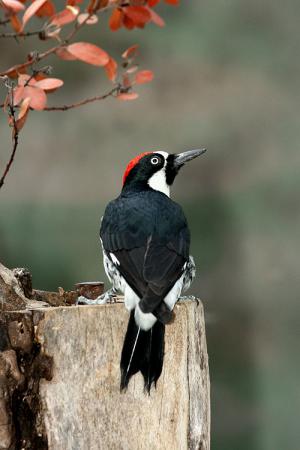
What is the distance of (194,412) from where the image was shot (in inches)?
83.5

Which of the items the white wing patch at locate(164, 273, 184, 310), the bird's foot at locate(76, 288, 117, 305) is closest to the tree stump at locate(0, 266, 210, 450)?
the white wing patch at locate(164, 273, 184, 310)

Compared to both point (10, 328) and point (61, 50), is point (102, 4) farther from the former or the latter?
point (10, 328)

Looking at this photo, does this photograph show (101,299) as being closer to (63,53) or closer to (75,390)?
(75,390)

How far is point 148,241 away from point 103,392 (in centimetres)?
47

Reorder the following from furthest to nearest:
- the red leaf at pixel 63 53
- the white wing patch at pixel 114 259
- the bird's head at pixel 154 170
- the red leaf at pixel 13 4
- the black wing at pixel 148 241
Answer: the bird's head at pixel 154 170
the white wing patch at pixel 114 259
the black wing at pixel 148 241
the red leaf at pixel 63 53
the red leaf at pixel 13 4

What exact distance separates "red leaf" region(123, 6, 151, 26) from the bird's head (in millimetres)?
923

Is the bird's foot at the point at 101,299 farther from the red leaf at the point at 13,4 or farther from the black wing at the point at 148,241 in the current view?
the red leaf at the point at 13,4

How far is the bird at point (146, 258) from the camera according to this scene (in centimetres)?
200

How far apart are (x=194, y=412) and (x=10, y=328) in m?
0.56

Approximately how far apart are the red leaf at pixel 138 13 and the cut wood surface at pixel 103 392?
2.32ft

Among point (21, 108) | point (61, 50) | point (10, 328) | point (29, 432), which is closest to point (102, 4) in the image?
point (61, 50)

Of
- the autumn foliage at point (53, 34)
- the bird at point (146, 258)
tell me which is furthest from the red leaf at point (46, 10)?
the bird at point (146, 258)

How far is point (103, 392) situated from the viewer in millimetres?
1985

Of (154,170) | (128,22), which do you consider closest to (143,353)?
(128,22)
